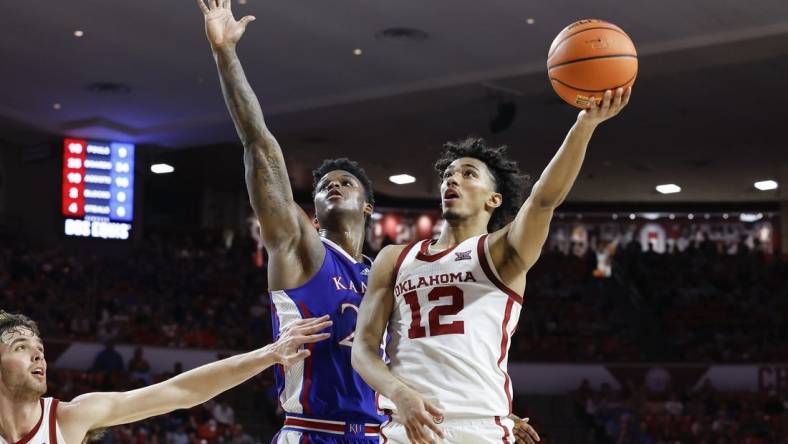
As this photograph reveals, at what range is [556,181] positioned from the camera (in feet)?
12.7

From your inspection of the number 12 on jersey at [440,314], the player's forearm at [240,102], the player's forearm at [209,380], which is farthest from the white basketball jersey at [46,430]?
the player's forearm at [240,102]

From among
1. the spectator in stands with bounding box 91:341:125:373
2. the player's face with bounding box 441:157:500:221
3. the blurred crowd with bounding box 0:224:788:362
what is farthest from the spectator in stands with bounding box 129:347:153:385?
the player's face with bounding box 441:157:500:221

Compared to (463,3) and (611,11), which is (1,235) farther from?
(611,11)

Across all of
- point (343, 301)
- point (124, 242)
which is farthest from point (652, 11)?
point (124, 242)

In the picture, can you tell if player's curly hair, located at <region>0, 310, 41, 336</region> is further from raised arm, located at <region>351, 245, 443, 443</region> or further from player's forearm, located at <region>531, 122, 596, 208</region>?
player's forearm, located at <region>531, 122, 596, 208</region>

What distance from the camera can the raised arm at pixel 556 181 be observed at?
12.7 feet

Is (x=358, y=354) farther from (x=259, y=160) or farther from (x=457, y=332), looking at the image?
(x=259, y=160)

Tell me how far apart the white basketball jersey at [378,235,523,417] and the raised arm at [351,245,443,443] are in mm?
78

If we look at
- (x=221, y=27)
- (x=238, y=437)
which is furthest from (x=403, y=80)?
(x=221, y=27)

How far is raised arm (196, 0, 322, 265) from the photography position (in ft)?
15.8

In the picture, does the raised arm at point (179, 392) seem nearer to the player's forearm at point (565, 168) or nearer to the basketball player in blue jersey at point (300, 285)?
the basketball player in blue jersey at point (300, 285)

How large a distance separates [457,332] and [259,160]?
1406mm

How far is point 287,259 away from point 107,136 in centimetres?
1718

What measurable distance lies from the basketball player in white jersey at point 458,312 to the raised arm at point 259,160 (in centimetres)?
65
